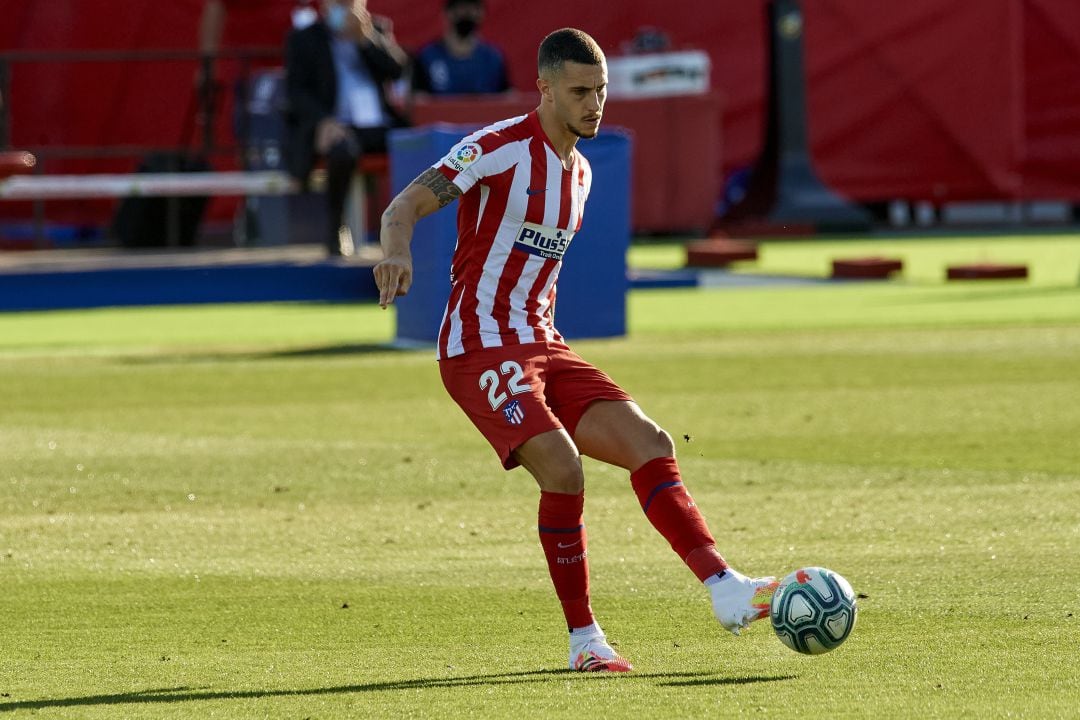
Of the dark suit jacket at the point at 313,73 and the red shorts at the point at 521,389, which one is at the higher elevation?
the dark suit jacket at the point at 313,73

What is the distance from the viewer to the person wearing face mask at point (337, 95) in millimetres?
18172

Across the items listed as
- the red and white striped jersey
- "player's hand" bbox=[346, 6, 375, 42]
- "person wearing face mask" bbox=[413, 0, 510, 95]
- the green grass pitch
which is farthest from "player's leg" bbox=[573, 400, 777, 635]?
"person wearing face mask" bbox=[413, 0, 510, 95]

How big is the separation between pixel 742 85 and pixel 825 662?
24585 mm

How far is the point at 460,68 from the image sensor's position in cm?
2205

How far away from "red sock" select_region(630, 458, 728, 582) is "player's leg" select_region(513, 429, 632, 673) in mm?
195

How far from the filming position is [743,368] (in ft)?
41.0

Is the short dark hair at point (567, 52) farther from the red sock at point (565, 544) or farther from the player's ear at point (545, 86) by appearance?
the red sock at point (565, 544)

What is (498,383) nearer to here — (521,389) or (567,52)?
(521,389)

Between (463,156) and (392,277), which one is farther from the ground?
(463,156)

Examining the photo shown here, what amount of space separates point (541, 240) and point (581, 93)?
1.43ft

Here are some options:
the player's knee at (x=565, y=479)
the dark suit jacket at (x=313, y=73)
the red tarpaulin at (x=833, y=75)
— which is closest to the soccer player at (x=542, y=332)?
the player's knee at (x=565, y=479)

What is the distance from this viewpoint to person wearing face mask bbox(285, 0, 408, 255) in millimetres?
18172

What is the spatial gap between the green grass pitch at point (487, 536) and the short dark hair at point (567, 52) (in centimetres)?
156

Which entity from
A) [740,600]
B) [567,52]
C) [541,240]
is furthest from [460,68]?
[740,600]
